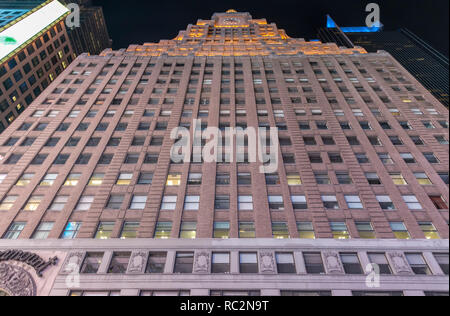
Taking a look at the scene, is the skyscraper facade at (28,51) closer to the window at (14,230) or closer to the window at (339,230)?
the window at (14,230)

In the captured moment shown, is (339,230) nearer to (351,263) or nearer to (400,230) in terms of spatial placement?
(351,263)

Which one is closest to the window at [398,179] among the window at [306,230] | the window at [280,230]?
the window at [306,230]

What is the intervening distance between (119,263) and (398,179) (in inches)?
1193

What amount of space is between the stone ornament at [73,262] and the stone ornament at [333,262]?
2053 centimetres

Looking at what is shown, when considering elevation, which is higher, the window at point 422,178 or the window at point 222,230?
the window at point 422,178

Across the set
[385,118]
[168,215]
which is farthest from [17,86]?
[385,118]

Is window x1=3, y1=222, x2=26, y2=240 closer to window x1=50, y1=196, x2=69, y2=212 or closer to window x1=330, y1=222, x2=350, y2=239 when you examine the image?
window x1=50, y1=196, x2=69, y2=212

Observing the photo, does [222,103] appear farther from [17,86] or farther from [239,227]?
[17,86]

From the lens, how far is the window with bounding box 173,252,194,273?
22.8 m

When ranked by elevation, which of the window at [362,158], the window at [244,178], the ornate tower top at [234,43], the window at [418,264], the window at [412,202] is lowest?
the window at [418,264]

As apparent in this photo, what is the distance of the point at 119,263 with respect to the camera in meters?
23.5

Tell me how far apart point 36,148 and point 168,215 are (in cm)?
2147

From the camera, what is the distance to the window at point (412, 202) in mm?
27656

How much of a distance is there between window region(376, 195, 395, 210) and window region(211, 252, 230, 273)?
16907 mm
